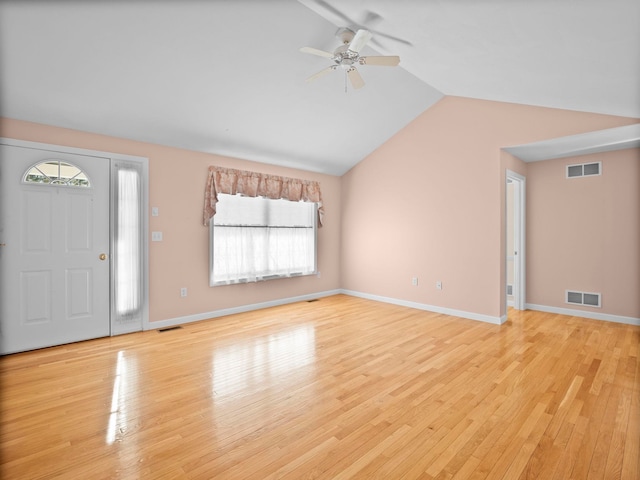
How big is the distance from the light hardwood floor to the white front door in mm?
294

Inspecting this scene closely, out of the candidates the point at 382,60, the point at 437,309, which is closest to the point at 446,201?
the point at 437,309

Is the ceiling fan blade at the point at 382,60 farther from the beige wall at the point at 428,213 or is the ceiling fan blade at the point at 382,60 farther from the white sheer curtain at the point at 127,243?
the white sheer curtain at the point at 127,243

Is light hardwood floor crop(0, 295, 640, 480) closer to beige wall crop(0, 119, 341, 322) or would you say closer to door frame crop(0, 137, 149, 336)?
door frame crop(0, 137, 149, 336)

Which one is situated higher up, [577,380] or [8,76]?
A: [8,76]

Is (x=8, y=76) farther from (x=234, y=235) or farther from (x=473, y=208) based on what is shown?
(x=473, y=208)

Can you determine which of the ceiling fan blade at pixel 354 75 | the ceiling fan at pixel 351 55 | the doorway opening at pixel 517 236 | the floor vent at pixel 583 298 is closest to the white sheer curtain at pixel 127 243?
the ceiling fan at pixel 351 55

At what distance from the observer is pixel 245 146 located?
473cm

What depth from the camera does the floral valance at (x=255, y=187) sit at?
459cm

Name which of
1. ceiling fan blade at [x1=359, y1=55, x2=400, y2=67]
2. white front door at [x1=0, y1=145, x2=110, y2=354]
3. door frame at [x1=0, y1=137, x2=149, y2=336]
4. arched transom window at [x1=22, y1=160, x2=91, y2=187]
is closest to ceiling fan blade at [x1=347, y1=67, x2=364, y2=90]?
ceiling fan blade at [x1=359, y1=55, x2=400, y2=67]

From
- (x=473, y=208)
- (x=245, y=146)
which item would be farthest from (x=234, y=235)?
(x=473, y=208)

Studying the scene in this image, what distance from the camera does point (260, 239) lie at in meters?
5.23

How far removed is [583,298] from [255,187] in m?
5.24

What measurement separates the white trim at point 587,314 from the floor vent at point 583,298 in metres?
0.12

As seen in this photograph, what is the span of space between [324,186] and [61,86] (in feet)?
13.6
